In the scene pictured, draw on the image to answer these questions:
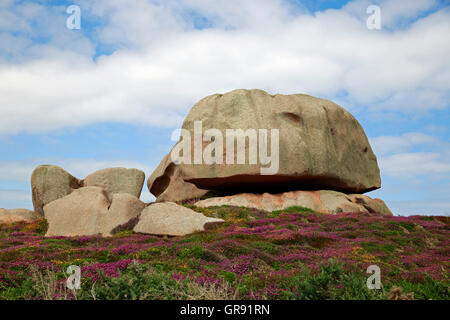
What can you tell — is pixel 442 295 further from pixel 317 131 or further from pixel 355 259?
pixel 317 131

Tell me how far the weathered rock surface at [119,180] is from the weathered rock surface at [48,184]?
281 cm

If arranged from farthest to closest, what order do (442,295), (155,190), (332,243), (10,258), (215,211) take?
(155,190) → (215,211) → (332,243) → (10,258) → (442,295)

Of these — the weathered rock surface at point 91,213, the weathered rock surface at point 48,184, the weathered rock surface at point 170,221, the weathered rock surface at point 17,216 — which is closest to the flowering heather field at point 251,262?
the weathered rock surface at point 170,221

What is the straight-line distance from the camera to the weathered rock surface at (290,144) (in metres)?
30.2

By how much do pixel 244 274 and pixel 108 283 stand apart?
5.17 metres

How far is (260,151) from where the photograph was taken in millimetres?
29734

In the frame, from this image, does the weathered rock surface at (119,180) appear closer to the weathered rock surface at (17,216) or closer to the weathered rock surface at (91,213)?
the weathered rock surface at (17,216)

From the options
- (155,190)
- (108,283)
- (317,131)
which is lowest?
(108,283)

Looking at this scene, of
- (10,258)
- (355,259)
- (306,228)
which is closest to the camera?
(355,259)

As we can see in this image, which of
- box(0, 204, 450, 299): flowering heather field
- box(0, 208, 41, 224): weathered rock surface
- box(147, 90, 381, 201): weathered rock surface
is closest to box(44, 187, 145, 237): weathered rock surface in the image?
box(0, 204, 450, 299): flowering heather field

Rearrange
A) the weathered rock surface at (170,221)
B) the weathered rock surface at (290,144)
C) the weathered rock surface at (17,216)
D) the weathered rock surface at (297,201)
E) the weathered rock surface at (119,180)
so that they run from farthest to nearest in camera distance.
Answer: the weathered rock surface at (119,180), the weathered rock surface at (17,216), the weathered rock surface at (290,144), the weathered rock surface at (297,201), the weathered rock surface at (170,221)

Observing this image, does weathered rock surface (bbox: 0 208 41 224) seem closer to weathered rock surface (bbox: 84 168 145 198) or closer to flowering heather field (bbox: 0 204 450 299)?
weathered rock surface (bbox: 84 168 145 198)

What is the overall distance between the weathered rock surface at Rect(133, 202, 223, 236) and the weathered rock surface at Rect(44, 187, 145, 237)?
1.48 metres
